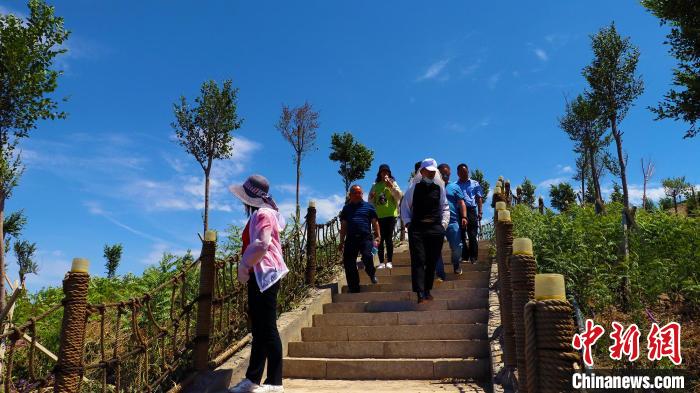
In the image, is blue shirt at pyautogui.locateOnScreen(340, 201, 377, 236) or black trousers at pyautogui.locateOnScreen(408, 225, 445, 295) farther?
blue shirt at pyautogui.locateOnScreen(340, 201, 377, 236)

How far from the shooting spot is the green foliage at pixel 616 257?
17.4 feet

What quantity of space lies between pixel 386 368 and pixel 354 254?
2.28 meters

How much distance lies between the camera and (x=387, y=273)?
322 inches

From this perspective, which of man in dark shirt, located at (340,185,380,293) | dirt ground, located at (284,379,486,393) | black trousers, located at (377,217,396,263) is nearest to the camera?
dirt ground, located at (284,379,486,393)

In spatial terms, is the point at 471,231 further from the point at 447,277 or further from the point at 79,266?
the point at 79,266

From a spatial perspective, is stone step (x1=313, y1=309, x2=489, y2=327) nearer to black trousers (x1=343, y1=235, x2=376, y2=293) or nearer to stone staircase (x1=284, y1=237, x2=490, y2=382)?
stone staircase (x1=284, y1=237, x2=490, y2=382)

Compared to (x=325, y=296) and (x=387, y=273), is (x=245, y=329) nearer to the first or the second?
(x=325, y=296)

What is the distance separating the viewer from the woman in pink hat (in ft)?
13.0

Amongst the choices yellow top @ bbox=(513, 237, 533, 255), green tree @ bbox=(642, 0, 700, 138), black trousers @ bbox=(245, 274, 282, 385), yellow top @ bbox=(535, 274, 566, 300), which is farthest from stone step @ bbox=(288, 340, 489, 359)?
green tree @ bbox=(642, 0, 700, 138)

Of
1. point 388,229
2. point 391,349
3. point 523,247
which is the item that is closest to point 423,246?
point 391,349

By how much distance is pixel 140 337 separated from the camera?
4.18 m

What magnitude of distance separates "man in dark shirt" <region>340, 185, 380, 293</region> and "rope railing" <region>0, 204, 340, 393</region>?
2.68ft

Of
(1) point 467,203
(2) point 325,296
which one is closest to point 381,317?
(2) point 325,296

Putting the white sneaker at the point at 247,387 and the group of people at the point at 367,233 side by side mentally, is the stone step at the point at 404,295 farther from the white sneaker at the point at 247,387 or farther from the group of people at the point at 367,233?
the white sneaker at the point at 247,387
